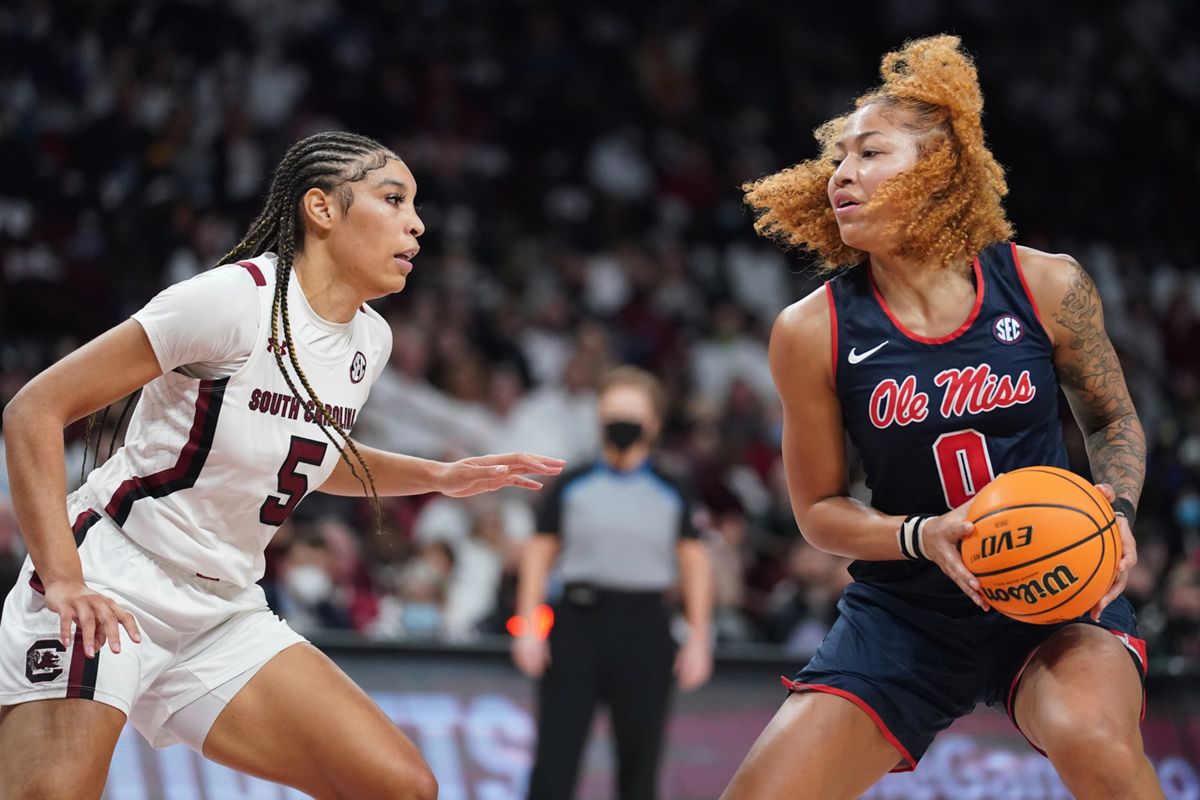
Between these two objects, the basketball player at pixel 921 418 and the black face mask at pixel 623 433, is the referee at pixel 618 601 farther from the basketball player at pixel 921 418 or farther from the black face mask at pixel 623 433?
the basketball player at pixel 921 418

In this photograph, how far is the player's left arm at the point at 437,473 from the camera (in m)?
4.06

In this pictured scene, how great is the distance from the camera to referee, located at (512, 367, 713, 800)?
6164 mm

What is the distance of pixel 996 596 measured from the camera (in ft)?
11.3

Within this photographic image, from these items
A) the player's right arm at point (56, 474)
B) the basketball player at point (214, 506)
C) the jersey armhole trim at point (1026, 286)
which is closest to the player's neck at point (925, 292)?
the jersey armhole trim at point (1026, 286)

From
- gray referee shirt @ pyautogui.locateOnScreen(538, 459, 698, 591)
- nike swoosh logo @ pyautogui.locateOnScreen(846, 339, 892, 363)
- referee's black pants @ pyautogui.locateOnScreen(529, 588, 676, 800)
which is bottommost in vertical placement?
referee's black pants @ pyautogui.locateOnScreen(529, 588, 676, 800)

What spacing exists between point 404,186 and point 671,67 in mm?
10494

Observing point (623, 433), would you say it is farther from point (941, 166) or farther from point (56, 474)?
point (56, 474)

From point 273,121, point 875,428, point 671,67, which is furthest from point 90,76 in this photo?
point 875,428

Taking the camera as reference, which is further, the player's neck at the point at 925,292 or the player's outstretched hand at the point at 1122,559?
the player's neck at the point at 925,292

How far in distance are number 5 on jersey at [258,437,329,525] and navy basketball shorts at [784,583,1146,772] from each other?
136 centimetres

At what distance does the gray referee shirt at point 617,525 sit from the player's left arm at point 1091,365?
2.83m

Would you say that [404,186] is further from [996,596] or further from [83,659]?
[996,596]

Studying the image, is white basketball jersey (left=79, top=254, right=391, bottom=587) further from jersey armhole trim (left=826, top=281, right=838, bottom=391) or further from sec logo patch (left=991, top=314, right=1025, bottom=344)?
sec logo patch (left=991, top=314, right=1025, bottom=344)

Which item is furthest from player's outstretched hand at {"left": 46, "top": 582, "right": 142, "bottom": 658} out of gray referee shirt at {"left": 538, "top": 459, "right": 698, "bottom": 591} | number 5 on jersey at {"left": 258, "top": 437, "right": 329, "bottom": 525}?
gray referee shirt at {"left": 538, "top": 459, "right": 698, "bottom": 591}
